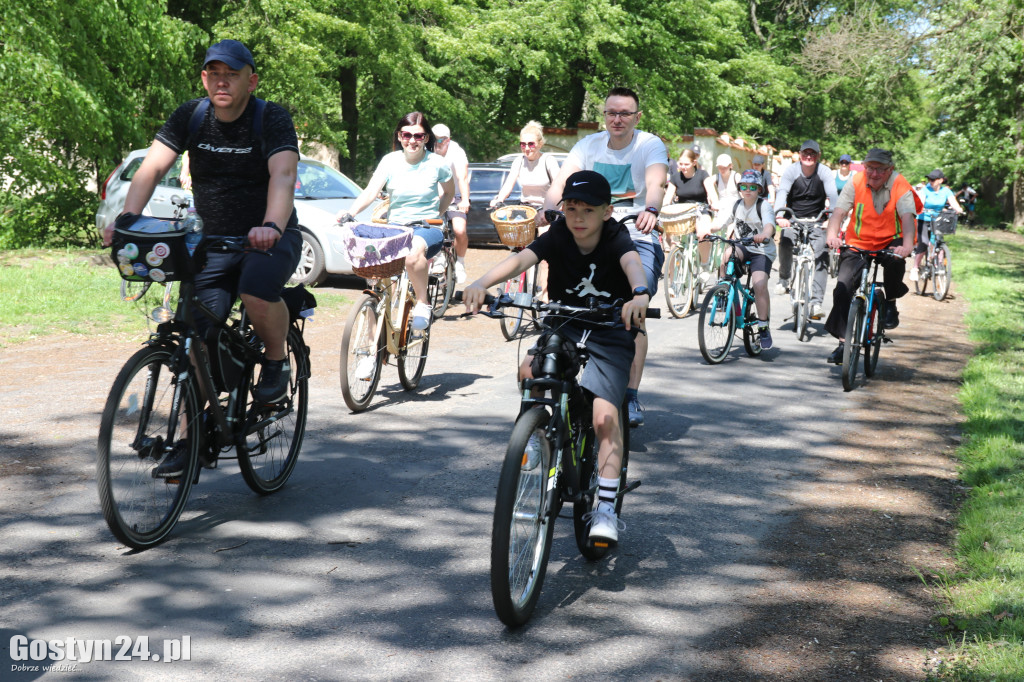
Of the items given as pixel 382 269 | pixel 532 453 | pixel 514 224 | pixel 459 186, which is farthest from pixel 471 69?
pixel 532 453

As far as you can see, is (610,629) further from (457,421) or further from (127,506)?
(457,421)

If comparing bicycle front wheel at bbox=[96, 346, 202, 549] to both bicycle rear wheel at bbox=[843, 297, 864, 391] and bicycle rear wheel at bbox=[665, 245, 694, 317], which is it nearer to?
bicycle rear wheel at bbox=[843, 297, 864, 391]

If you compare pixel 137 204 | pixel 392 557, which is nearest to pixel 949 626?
pixel 392 557

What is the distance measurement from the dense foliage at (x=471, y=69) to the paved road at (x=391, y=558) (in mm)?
9221

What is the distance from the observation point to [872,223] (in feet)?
31.7

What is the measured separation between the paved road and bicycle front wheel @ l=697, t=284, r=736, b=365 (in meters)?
2.18

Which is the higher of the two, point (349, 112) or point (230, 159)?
point (349, 112)

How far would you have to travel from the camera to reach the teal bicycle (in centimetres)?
1013

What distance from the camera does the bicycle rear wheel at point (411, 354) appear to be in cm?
802

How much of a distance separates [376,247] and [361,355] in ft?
2.60

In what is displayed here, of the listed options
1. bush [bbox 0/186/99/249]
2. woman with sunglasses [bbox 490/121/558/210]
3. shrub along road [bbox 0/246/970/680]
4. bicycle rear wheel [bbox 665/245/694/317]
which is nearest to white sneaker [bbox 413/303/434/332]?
shrub along road [bbox 0/246/970/680]

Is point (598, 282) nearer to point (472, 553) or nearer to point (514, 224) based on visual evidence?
point (472, 553)

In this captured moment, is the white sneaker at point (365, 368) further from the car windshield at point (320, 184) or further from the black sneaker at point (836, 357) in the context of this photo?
the car windshield at point (320, 184)

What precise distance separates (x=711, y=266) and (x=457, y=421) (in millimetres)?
8195
